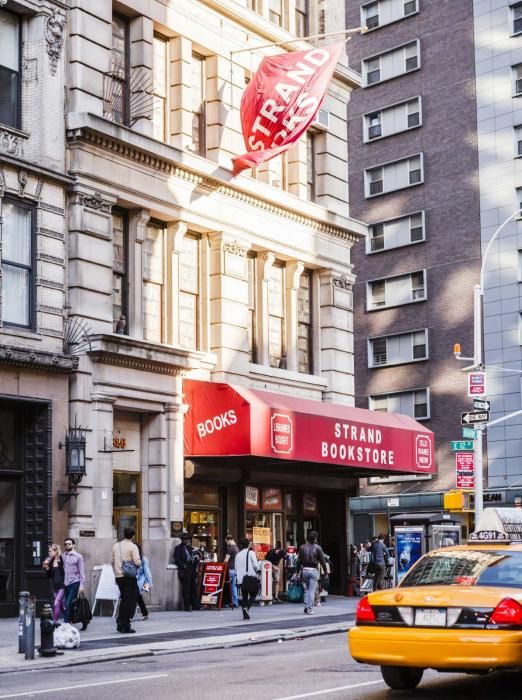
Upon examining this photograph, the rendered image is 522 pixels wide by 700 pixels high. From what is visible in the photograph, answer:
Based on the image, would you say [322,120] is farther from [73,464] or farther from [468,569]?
[468,569]

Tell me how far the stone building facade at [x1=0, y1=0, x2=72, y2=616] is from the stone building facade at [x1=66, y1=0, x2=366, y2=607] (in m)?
0.51

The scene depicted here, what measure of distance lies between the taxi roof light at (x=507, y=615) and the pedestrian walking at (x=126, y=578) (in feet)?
38.0

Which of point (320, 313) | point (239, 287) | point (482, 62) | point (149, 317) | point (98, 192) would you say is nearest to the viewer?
point (98, 192)

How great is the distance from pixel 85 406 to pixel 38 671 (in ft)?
31.4

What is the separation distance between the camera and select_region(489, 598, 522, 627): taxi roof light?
11352 mm

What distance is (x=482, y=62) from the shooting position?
56625 millimetres

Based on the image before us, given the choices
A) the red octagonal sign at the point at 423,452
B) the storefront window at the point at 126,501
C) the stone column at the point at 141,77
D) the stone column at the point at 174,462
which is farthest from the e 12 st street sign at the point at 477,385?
the stone column at the point at 141,77

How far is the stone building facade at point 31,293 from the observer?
973 inches

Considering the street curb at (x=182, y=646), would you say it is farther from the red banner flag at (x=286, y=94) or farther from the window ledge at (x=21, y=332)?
the red banner flag at (x=286, y=94)

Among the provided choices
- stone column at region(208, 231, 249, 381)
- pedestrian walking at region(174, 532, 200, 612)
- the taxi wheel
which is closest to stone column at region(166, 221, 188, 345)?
stone column at region(208, 231, 249, 381)

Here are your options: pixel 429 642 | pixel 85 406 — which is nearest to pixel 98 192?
pixel 85 406

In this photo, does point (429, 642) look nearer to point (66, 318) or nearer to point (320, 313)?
point (66, 318)

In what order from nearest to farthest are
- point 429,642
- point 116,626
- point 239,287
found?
point 429,642, point 116,626, point 239,287

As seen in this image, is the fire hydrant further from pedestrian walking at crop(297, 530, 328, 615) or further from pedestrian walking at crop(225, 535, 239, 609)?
pedestrian walking at crop(225, 535, 239, 609)
